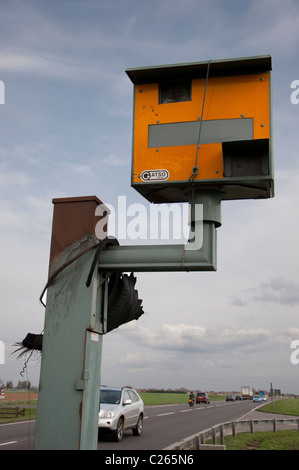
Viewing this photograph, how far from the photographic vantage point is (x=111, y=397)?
54.7 feet

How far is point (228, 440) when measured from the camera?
1641 centimetres

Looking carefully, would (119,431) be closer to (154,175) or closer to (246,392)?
(154,175)

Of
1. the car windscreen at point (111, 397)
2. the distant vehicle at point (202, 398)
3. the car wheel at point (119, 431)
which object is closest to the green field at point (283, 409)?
the distant vehicle at point (202, 398)

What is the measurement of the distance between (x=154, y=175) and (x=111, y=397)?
13028 millimetres

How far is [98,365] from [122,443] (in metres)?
11.9

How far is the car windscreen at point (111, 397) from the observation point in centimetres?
1638

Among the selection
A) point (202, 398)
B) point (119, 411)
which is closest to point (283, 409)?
point (202, 398)

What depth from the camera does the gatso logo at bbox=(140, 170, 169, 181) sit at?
5050 mm

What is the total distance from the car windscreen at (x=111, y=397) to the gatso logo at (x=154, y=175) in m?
12.6

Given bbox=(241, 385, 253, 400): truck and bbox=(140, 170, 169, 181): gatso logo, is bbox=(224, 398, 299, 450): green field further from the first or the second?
bbox=(241, 385, 253, 400): truck

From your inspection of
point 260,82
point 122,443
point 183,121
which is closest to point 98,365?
point 183,121

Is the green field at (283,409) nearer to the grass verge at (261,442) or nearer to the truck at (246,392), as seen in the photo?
the grass verge at (261,442)

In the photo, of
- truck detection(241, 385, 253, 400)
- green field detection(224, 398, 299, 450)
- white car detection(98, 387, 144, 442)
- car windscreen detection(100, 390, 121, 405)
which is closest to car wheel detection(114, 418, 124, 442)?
white car detection(98, 387, 144, 442)
